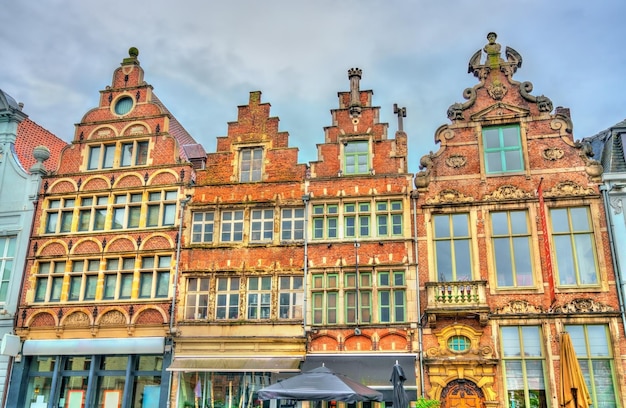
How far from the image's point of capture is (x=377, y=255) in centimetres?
1850

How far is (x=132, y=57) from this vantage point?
22.8 meters

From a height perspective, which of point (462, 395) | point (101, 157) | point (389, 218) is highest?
point (101, 157)

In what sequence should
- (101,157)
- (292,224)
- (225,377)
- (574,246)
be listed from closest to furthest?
1. (574,246)
2. (225,377)
3. (292,224)
4. (101,157)

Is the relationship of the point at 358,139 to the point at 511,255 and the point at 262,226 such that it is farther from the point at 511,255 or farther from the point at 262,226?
the point at 511,255

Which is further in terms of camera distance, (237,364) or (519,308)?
(237,364)

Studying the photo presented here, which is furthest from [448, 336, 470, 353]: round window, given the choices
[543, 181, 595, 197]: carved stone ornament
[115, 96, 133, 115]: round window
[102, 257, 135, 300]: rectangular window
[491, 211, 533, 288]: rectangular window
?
[115, 96, 133, 115]: round window

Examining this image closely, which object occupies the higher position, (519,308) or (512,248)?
(512,248)

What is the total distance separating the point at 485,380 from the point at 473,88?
894cm

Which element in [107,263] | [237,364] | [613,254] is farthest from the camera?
[107,263]

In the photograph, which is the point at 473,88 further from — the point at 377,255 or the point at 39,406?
the point at 39,406

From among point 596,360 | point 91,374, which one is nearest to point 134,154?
point 91,374

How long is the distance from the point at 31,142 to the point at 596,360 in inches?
822

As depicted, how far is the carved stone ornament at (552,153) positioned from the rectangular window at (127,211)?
13.0 m

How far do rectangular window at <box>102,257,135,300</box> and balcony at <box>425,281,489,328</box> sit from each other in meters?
9.49
